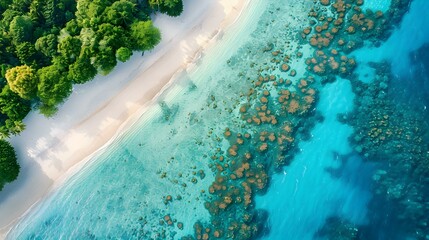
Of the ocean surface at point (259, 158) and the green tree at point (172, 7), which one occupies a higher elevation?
the green tree at point (172, 7)

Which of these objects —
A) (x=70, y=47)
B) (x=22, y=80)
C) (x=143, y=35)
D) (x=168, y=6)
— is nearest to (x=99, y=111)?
(x=70, y=47)

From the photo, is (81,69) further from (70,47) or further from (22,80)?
(22,80)

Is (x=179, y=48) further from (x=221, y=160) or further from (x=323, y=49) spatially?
(x=323, y=49)

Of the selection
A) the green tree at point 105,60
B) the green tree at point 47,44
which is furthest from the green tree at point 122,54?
the green tree at point 47,44

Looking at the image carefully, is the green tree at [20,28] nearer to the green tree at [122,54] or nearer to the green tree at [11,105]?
the green tree at [11,105]

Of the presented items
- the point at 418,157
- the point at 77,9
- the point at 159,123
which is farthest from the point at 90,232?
the point at 418,157
